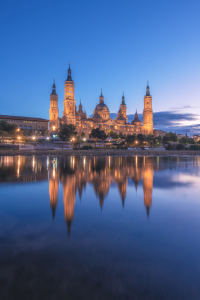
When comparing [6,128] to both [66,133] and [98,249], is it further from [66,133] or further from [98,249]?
[98,249]

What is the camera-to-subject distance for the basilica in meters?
106

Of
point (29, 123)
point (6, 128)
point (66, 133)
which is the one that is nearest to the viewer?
point (6, 128)

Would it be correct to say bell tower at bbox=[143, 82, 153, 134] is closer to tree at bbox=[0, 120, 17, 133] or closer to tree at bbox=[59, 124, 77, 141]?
tree at bbox=[59, 124, 77, 141]

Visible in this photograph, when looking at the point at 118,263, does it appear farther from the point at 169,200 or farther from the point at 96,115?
the point at 96,115

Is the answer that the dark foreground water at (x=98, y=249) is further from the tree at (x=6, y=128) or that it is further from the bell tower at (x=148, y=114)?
the bell tower at (x=148, y=114)

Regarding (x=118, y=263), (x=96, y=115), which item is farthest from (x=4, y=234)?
(x=96, y=115)

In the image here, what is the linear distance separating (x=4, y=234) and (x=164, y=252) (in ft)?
15.0

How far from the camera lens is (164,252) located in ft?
16.7

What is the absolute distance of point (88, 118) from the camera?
125062mm

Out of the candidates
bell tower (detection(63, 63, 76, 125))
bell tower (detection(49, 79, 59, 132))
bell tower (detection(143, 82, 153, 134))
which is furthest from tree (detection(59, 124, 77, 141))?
bell tower (detection(143, 82, 153, 134))

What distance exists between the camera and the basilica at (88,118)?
106375 millimetres

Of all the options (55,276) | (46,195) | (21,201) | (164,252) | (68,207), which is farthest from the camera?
(46,195)

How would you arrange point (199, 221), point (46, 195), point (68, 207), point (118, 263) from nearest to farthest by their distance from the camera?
1. point (118, 263)
2. point (199, 221)
3. point (68, 207)
4. point (46, 195)

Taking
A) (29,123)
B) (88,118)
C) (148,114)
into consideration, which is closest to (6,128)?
(29,123)
